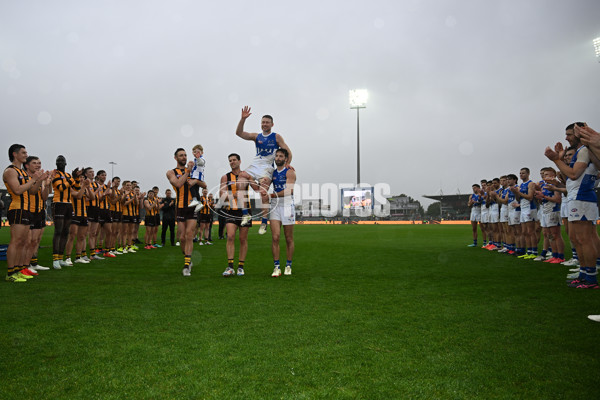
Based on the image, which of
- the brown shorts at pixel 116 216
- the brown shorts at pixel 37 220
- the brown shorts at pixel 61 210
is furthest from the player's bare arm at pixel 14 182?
the brown shorts at pixel 116 216

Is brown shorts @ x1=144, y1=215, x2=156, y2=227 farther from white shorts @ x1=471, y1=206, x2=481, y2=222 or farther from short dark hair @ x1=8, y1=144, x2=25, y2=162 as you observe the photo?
white shorts @ x1=471, y1=206, x2=481, y2=222

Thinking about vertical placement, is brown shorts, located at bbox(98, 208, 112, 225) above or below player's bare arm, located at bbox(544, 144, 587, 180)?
below

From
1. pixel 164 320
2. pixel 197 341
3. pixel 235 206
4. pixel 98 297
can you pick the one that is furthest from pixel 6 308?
pixel 235 206

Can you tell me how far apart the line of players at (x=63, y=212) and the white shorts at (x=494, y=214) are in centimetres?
1262

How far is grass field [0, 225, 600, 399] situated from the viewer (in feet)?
7.72

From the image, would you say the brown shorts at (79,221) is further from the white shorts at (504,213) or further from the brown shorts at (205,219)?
the white shorts at (504,213)

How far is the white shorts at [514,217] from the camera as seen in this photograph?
36.2ft

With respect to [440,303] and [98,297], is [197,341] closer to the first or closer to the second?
[98,297]

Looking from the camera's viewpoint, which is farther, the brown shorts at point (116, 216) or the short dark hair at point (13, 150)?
the brown shorts at point (116, 216)

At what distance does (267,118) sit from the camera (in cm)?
730

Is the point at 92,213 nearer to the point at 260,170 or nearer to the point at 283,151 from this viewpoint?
the point at 260,170

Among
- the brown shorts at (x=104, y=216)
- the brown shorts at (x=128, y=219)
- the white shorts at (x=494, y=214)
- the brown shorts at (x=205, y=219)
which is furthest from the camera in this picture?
the brown shorts at (x=205, y=219)

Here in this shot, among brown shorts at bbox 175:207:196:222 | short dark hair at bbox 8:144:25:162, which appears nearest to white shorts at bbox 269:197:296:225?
brown shorts at bbox 175:207:196:222

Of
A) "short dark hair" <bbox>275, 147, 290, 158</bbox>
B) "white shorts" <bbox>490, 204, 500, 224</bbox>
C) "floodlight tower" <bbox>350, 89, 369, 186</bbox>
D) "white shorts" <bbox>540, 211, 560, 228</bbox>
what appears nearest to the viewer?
"short dark hair" <bbox>275, 147, 290, 158</bbox>
